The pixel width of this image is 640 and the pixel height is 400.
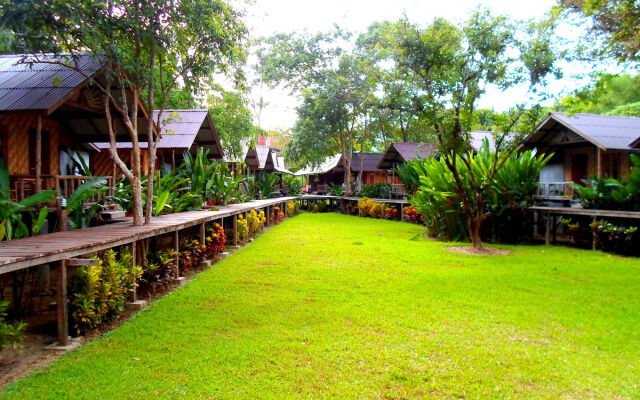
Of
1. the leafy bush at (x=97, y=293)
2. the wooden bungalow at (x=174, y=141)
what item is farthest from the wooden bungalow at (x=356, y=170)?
the leafy bush at (x=97, y=293)

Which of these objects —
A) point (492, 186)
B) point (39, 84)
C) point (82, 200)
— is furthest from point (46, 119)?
point (492, 186)

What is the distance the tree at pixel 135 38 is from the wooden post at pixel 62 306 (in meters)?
2.82

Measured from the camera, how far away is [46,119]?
10.4 meters

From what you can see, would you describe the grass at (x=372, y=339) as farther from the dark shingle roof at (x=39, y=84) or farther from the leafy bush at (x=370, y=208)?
the leafy bush at (x=370, y=208)

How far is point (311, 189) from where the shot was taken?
42.7m

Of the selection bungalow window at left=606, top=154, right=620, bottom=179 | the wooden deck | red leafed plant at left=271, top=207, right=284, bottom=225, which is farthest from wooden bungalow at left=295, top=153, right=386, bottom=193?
the wooden deck

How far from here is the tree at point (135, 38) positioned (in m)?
5.92

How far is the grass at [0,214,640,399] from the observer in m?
3.52

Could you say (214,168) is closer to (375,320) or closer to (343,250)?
(343,250)

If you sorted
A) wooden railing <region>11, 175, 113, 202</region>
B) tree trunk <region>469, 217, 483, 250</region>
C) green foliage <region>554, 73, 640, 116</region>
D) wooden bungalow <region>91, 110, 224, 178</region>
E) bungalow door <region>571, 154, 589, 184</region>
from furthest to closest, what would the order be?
bungalow door <region>571, 154, 589, 184</region>
wooden bungalow <region>91, 110, 224, 178</region>
tree trunk <region>469, 217, 483, 250</region>
green foliage <region>554, 73, 640, 116</region>
wooden railing <region>11, 175, 113, 202</region>

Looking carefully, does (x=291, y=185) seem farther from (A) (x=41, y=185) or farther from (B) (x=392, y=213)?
(A) (x=41, y=185)

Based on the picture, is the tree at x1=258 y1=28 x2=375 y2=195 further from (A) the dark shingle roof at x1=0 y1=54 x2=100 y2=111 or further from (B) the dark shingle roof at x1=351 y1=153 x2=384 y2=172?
(A) the dark shingle roof at x1=0 y1=54 x2=100 y2=111

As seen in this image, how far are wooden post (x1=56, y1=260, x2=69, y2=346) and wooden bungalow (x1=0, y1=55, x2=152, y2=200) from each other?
303 cm

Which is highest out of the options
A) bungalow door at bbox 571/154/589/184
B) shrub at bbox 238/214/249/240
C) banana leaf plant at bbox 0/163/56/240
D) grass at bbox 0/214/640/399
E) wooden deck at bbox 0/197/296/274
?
bungalow door at bbox 571/154/589/184
